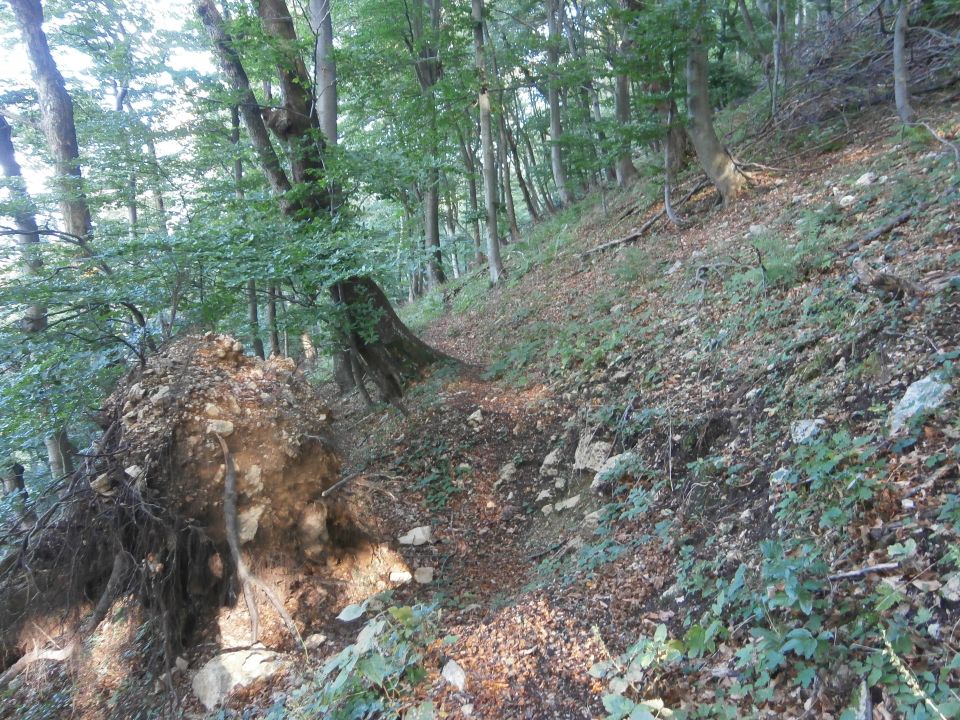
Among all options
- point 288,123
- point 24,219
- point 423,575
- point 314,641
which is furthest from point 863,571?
point 24,219

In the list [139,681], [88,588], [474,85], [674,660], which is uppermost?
[474,85]

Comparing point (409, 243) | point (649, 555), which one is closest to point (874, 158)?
point (409, 243)

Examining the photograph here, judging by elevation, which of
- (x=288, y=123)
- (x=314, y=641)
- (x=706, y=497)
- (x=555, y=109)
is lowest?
(x=314, y=641)

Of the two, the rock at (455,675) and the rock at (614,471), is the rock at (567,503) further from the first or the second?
the rock at (455,675)

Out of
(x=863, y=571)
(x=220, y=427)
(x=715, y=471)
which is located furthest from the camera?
(x=220, y=427)

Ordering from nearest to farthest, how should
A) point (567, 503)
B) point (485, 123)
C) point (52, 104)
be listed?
point (567, 503) → point (52, 104) → point (485, 123)

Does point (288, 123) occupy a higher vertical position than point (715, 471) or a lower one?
higher

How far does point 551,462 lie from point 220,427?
324 centimetres

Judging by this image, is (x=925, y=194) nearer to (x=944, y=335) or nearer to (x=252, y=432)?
(x=944, y=335)

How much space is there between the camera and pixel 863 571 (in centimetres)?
A: 255

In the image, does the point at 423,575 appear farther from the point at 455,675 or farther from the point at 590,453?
the point at 590,453

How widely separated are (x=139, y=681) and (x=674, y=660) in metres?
3.62

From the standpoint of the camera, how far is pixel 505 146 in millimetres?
19109

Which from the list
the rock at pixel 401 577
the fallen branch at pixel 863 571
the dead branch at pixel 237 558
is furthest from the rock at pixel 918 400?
the dead branch at pixel 237 558
